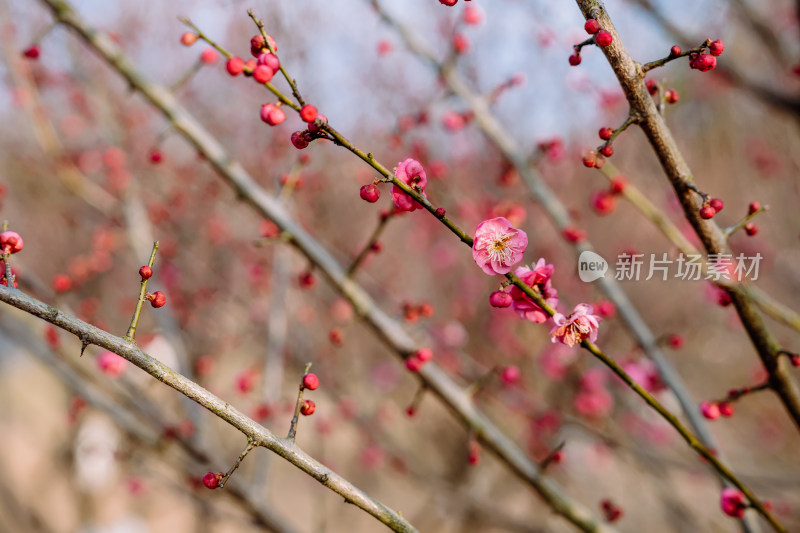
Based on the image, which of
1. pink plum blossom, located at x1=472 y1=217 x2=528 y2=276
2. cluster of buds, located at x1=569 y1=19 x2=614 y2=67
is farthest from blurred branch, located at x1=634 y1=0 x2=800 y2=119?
pink plum blossom, located at x1=472 y1=217 x2=528 y2=276

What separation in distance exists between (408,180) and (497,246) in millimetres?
279

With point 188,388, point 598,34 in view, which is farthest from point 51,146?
point 598,34

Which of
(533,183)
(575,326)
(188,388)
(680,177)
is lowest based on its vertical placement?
(188,388)

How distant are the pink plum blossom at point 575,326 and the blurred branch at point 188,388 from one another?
616 millimetres

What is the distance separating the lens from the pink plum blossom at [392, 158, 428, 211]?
1346 mm

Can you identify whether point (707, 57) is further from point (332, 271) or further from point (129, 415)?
point (129, 415)

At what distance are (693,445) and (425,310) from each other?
3.48 feet

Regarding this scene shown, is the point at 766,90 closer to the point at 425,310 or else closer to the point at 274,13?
the point at 425,310

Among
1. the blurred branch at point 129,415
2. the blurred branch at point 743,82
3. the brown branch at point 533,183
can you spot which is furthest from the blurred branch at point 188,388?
the blurred branch at point 743,82

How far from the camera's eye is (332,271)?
2252 millimetres

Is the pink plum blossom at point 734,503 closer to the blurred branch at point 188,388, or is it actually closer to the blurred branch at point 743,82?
the blurred branch at point 188,388

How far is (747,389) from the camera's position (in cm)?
170

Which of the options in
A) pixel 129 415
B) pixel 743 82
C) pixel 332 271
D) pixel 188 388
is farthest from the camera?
pixel 743 82

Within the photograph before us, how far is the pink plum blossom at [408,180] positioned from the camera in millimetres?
1346
